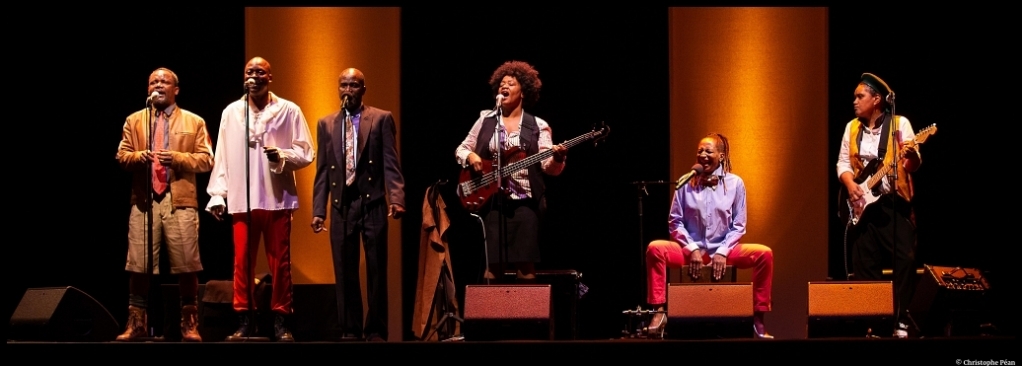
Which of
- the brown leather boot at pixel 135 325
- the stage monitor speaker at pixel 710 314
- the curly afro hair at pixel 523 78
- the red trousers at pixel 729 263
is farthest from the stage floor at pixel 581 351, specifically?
the curly afro hair at pixel 523 78

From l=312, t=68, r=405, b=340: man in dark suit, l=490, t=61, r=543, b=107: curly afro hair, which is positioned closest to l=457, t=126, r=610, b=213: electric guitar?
l=312, t=68, r=405, b=340: man in dark suit

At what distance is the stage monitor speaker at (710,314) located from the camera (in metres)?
5.73

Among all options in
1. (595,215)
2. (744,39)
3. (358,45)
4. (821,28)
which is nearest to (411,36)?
(358,45)

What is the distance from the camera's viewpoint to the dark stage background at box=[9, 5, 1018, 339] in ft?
25.7

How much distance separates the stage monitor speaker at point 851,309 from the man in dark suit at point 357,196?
7.71ft

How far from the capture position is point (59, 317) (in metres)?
6.04

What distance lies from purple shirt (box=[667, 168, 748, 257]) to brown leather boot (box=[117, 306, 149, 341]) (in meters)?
3.22

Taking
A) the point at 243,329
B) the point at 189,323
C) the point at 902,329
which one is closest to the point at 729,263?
the point at 902,329

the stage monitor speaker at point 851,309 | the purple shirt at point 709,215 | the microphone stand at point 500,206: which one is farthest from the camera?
the purple shirt at point 709,215

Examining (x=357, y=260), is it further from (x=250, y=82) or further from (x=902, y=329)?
(x=902, y=329)

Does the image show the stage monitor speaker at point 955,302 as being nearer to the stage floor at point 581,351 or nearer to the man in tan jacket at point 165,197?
the stage floor at point 581,351

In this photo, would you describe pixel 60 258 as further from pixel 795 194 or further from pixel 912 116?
pixel 912 116

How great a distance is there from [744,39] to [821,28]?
54cm

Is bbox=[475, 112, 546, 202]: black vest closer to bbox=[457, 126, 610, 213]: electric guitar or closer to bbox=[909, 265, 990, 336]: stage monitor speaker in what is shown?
bbox=[457, 126, 610, 213]: electric guitar
